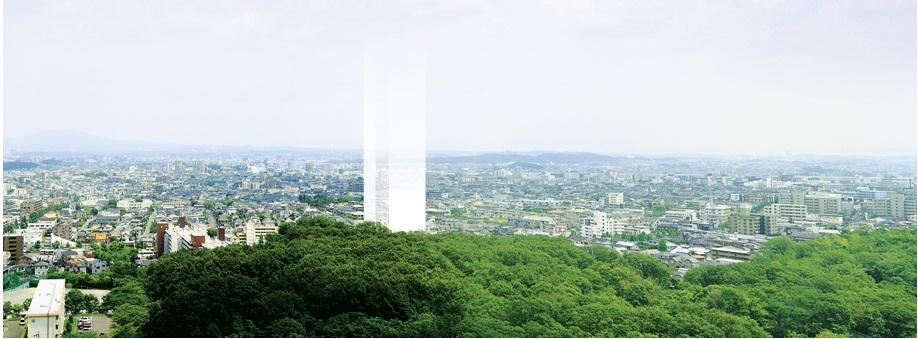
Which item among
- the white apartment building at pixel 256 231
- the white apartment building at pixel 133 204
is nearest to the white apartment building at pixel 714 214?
the white apartment building at pixel 256 231

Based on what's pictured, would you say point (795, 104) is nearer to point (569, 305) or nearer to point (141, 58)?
point (569, 305)

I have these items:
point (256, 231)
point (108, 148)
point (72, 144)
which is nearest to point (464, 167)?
point (256, 231)

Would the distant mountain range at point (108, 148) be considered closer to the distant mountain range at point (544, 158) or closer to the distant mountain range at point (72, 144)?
the distant mountain range at point (72, 144)

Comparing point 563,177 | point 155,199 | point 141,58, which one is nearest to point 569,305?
point 563,177

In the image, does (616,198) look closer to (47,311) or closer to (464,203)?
(464,203)

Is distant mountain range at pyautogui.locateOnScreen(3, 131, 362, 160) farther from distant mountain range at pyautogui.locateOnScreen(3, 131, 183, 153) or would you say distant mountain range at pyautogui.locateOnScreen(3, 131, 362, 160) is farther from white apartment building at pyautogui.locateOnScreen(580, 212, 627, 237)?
white apartment building at pyautogui.locateOnScreen(580, 212, 627, 237)

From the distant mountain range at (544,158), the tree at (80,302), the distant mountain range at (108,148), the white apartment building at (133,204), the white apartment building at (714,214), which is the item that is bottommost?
the tree at (80,302)
